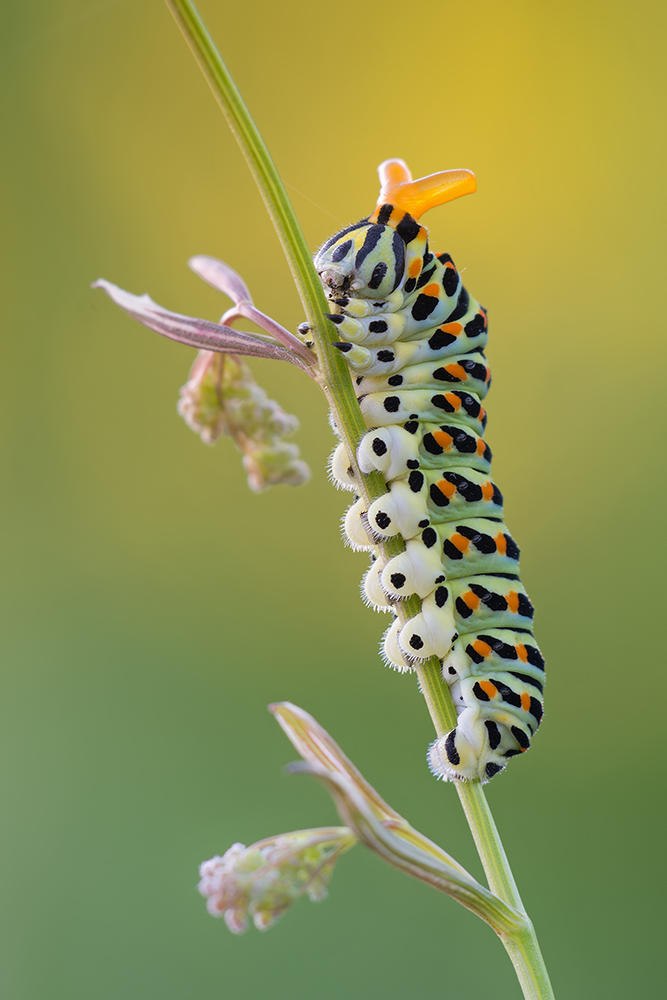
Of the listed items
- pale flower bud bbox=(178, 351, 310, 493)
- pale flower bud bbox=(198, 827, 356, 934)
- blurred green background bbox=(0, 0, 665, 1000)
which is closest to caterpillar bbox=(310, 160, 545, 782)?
pale flower bud bbox=(178, 351, 310, 493)

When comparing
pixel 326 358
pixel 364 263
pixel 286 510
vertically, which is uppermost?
pixel 286 510

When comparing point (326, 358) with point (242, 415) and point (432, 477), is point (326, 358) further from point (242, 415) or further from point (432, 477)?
point (432, 477)

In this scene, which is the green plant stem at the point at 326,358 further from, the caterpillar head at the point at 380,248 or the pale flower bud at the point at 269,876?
the caterpillar head at the point at 380,248

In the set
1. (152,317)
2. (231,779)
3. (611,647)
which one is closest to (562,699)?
(611,647)

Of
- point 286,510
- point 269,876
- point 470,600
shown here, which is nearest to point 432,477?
point 470,600

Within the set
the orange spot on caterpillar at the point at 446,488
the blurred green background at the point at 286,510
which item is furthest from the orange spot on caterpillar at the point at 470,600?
the blurred green background at the point at 286,510

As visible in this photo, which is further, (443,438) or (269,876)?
(443,438)
